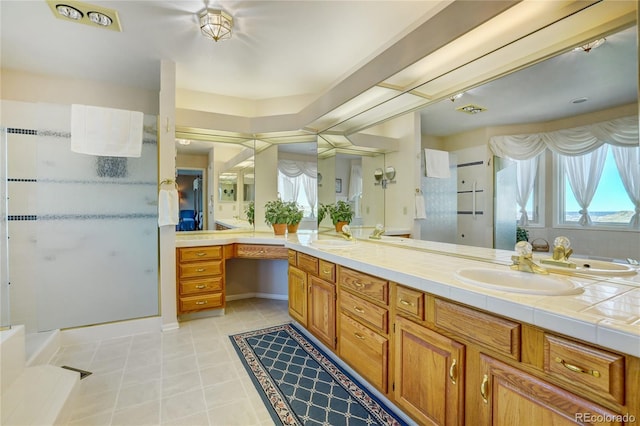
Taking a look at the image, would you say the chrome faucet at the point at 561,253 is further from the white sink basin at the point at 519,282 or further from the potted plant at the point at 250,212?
the potted plant at the point at 250,212

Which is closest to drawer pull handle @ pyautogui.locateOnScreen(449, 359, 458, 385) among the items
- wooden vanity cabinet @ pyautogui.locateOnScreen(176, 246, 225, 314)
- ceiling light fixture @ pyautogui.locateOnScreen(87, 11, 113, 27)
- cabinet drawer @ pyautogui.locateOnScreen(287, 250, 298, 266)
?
cabinet drawer @ pyautogui.locateOnScreen(287, 250, 298, 266)

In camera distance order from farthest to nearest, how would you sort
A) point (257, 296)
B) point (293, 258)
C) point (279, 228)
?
point (257, 296)
point (279, 228)
point (293, 258)

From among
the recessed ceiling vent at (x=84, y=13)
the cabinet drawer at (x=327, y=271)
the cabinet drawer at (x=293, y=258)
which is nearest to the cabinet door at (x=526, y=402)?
the cabinet drawer at (x=327, y=271)

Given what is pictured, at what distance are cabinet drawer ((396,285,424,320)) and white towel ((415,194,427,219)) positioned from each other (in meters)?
0.85

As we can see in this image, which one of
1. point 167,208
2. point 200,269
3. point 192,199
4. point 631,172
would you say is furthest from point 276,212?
point 631,172

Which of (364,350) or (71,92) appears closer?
(364,350)

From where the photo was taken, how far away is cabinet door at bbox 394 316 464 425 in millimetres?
1236

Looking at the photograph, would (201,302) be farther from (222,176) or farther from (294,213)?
(222,176)

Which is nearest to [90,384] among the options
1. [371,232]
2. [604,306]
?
[371,232]

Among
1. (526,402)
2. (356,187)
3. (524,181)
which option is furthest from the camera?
(356,187)

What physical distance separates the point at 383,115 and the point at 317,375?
7.18 ft

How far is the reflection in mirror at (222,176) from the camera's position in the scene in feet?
11.7

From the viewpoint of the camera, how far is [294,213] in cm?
374

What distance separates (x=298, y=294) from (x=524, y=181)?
6.53 feet
